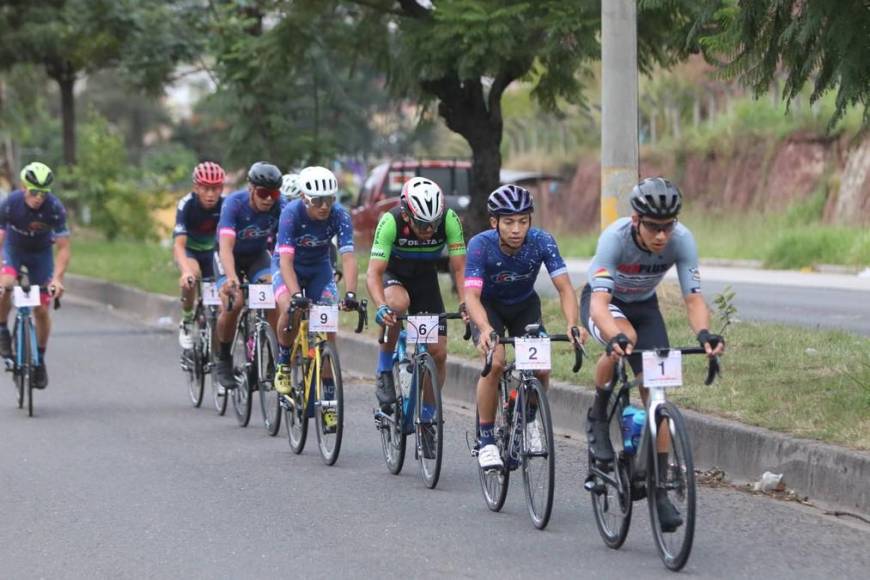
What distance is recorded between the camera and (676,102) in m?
43.5

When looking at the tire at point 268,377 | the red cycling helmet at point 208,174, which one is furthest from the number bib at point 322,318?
the red cycling helmet at point 208,174

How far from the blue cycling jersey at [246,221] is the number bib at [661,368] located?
18.6 feet

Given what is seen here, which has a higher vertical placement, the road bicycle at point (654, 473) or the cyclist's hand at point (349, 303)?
the cyclist's hand at point (349, 303)

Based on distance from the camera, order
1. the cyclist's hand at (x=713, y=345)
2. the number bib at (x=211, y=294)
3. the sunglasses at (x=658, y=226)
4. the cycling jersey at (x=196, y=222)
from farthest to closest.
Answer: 1. the cycling jersey at (x=196, y=222)
2. the number bib at (x=211, y=294)
3. the sunglasses at (x=658, y=226)
4. the cyclist's hand at (x=713, y=345)

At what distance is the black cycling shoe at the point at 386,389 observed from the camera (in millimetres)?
10422

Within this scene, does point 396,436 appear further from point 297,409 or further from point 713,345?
point 713,345

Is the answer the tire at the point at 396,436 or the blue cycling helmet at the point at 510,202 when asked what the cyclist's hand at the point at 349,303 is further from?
the blue cycling helmet at the point at 510,202

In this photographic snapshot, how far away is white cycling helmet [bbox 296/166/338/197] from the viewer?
438 inches

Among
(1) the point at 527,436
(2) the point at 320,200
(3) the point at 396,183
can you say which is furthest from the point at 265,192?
(3) the point at 396,183

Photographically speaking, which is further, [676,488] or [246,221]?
[246,221]

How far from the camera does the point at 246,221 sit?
504 inches

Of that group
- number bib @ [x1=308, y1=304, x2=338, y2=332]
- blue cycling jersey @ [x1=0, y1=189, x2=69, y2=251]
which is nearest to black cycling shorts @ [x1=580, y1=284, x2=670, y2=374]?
number bib @ [x1=308, y1=304, x2=338, y2=332]

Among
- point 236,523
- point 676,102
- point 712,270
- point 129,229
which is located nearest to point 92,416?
point 236,523

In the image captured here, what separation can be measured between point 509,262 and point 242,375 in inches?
163
